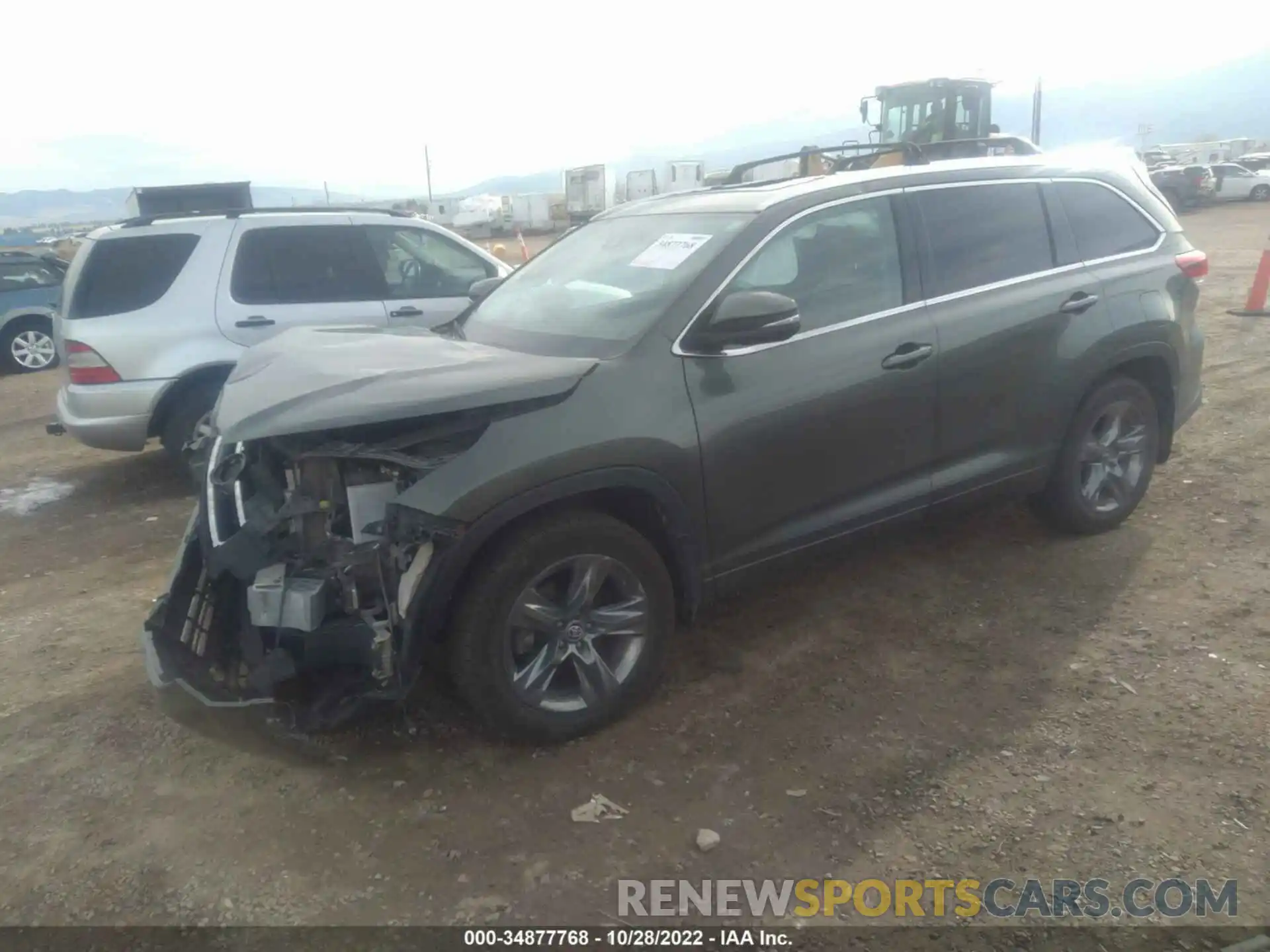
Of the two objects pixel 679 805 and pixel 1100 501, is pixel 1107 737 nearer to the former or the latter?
pixel 679 805

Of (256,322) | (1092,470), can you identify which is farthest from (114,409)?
(1092,470)

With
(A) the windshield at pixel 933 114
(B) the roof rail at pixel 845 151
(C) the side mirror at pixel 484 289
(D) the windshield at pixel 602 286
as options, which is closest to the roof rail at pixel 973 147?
(B) the roof rail at pixel 845 151

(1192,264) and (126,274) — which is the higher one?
(126,274)

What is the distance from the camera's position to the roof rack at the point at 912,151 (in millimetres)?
4508

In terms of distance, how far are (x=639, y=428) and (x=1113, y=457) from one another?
2.85 metres

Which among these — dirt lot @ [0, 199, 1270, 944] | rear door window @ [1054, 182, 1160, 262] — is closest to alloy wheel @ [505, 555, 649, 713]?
dirt lot @ [0, 199, 1270, 944]

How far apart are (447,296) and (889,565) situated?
3.98 metres

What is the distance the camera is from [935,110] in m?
19.3

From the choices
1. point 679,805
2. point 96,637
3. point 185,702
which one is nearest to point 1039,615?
point 679,805

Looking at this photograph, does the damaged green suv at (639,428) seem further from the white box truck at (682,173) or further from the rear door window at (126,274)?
the white box truck at (682,173)

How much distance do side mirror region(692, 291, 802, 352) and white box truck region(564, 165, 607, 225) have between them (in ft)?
119

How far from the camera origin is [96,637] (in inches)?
168

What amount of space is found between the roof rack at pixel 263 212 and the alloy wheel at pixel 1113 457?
16.7 feet

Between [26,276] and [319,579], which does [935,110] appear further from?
[319,579]
